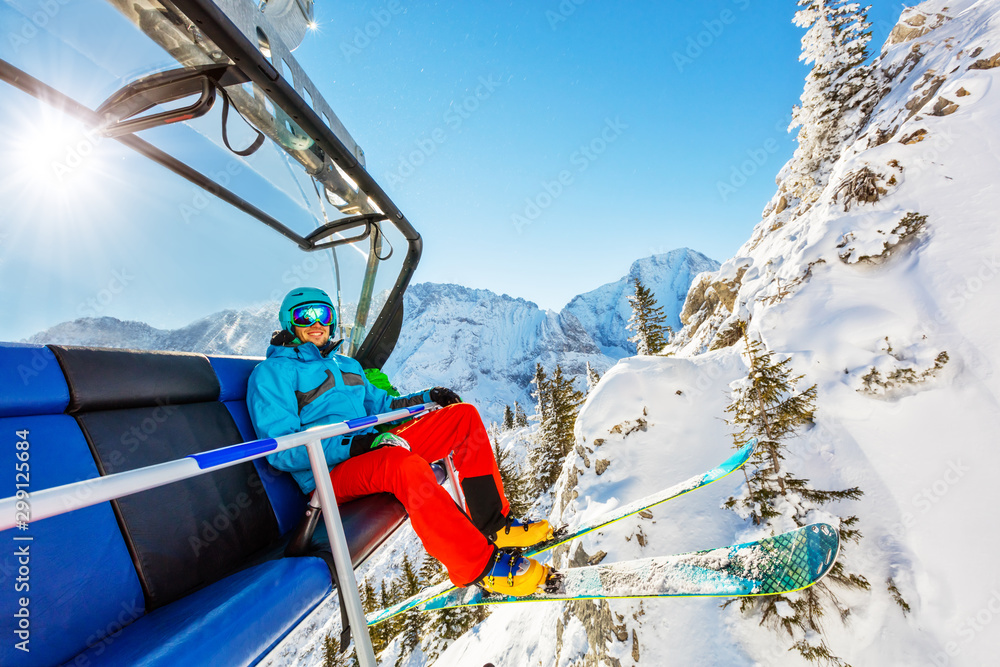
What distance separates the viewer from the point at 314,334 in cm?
295

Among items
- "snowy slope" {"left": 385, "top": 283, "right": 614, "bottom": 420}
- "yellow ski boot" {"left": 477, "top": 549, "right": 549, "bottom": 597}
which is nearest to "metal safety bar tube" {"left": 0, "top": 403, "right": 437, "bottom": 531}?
"yellow ski boot" {"left": 477, "top": 549, "right": 549, "bottom": 597}

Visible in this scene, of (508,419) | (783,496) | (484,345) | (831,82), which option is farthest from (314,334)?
(484,345)

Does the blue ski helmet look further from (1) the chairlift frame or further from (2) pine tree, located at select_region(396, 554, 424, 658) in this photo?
(2) pine tree, located at select_region(396, 554, 424, 658)

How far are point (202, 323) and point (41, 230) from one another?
937mm

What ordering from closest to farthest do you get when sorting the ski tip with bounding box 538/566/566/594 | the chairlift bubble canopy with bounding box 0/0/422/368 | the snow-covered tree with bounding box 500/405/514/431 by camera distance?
the chairlift bubble canopy with bounding box 0/0/422/368
the ski tip with bounding box 538/566/566/594
the snow-covered tree with bounding box 500/405/514/431

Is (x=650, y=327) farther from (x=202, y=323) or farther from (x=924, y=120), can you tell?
(x=202, y=323)

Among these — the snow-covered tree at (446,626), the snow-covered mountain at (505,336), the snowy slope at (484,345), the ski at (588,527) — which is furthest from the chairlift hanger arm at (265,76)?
the snowy slope at (484,345)

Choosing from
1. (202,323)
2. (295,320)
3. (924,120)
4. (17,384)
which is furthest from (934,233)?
(17,384)

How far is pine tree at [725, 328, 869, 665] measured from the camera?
459cm

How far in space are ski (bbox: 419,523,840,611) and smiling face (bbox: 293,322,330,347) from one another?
2.31 m

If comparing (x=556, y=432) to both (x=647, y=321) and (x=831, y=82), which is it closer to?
(x=647, y=321)

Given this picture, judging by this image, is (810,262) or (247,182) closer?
(247,182)

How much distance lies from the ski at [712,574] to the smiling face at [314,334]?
231 cm

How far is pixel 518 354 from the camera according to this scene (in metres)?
159
